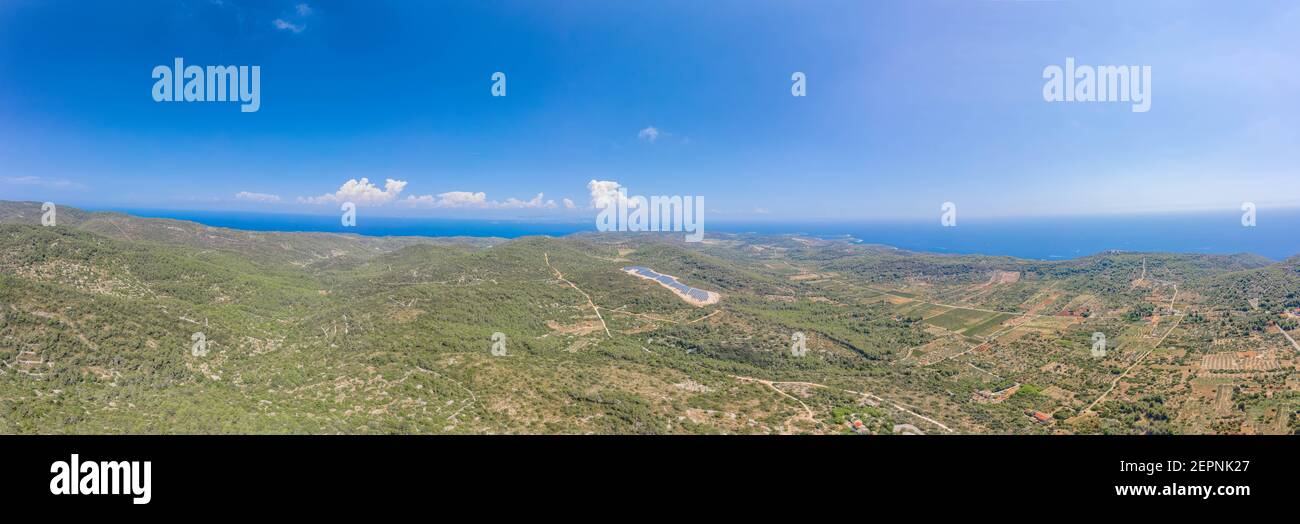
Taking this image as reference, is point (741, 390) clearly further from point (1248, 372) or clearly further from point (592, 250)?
point (592, 250)

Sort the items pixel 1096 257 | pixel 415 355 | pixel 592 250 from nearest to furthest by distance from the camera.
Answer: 1. pixel 415 355
2. pixel 1096 257
3. pixel 592 250

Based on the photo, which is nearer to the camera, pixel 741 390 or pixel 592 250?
pixel 741 390

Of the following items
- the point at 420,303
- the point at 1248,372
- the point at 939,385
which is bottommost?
the point at 939,385

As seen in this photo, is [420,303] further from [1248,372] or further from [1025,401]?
[1248,372]
